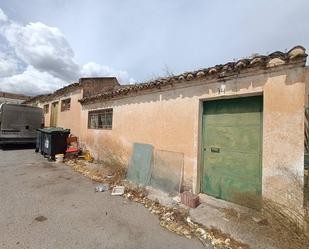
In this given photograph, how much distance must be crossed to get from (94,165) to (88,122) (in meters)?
2.68

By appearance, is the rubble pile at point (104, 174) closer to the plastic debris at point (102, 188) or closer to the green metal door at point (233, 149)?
the plastic debris at point (102, 188)

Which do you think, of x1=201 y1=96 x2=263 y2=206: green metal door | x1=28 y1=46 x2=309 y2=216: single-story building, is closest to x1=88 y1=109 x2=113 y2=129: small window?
x1=28 y1=46 x2=309 y2=216: single-story building

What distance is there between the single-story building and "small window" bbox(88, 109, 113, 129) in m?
1.44

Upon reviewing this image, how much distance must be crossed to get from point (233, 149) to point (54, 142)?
26.4 feet

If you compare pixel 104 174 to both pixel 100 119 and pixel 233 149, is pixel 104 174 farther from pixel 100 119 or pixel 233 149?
pixel 233 149

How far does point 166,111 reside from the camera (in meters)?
6.28

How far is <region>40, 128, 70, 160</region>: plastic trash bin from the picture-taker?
32.5 feet

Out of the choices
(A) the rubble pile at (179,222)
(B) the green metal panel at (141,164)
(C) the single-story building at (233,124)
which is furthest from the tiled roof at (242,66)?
(A) the rubble pile at (179,222)

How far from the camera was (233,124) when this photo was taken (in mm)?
4945

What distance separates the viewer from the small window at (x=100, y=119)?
9216 mm

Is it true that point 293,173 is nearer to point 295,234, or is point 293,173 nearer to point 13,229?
point 295,234

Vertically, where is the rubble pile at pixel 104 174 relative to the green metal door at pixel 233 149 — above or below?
below

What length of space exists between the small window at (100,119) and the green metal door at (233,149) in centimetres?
486

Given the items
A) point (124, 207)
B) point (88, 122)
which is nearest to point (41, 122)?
point (88, 122)
